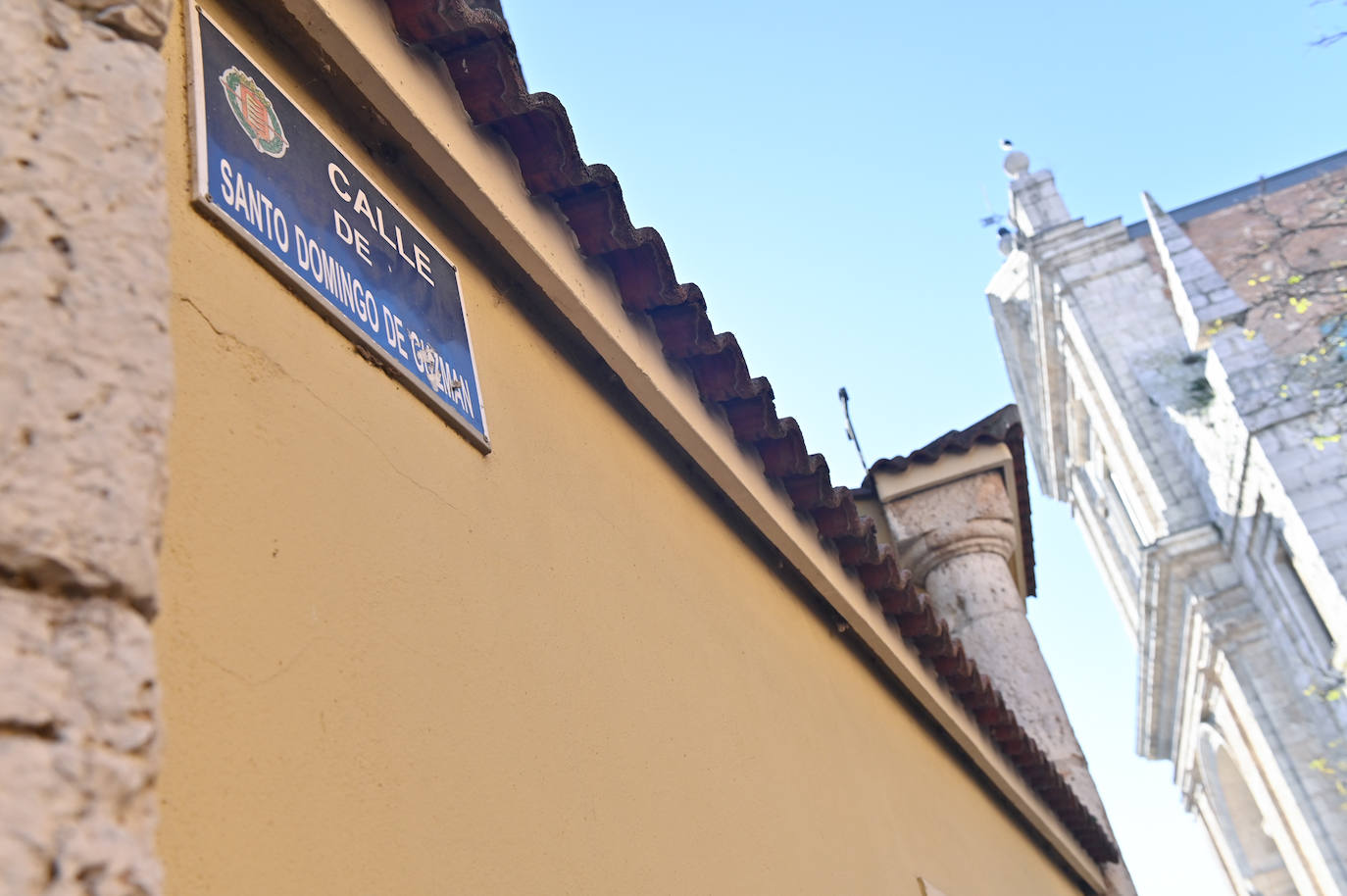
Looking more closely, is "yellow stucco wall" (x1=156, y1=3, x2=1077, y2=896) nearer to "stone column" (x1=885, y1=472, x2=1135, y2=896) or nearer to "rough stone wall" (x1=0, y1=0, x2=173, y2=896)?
"rough stone wall" (x1=0, y1=0, x2=173, y2=896)

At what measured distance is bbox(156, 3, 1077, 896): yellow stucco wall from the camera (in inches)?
52.2

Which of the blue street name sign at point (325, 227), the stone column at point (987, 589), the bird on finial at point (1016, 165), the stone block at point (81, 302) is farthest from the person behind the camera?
the bird on finial at point (1016, 165)

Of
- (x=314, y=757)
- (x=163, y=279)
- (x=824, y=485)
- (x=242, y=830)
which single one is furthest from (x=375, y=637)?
(x=824, y=485)

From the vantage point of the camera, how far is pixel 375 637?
1599 mm

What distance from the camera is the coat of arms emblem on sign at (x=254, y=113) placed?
67.3 inches

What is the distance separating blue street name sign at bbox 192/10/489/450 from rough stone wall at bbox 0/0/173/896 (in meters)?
0.50

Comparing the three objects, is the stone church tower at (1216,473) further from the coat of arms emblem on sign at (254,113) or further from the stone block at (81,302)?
the stone block at (81,302)

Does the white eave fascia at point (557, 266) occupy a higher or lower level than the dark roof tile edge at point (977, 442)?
lower

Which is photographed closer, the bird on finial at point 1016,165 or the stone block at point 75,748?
the stone block at point 75,748

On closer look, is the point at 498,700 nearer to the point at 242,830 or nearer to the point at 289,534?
the point at 289,534

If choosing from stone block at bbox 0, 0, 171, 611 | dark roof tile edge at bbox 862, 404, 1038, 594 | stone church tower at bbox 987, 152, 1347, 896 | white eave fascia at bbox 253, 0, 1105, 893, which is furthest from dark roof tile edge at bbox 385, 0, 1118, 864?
stone church tower at bbox 987, 152, 1347, 896

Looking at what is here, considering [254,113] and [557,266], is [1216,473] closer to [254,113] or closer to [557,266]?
[557,266]

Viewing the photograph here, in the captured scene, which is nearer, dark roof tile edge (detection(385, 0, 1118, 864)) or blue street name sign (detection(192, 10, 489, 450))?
blue street name sign (detection(192, 10, 489, 450))

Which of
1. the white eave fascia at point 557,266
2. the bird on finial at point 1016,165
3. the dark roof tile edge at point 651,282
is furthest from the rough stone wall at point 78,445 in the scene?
the bird on finial at point 1016,165
